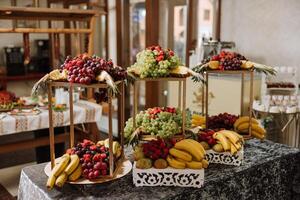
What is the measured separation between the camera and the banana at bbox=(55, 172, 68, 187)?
168 cm

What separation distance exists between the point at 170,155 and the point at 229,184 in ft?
1.27

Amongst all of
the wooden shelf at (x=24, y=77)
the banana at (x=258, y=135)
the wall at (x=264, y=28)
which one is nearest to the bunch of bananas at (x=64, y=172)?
the banana at (x=258, y=135)

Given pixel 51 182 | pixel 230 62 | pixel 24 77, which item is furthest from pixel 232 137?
pixel 24 77

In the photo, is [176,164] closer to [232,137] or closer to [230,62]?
[232,137]

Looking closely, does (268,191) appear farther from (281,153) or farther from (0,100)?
(0,100)

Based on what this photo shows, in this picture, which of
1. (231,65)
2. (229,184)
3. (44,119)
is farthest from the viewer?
(44,119)

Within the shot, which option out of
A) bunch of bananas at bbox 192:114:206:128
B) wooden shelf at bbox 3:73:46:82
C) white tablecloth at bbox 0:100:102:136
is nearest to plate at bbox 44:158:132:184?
bunch of bananas at bbox 192:114:206:128

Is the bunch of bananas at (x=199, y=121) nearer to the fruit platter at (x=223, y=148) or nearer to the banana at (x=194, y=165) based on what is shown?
the fruit platter at (x=223, y=148)

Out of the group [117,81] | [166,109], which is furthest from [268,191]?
[117,81]

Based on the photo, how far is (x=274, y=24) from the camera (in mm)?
4395

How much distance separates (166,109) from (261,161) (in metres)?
0.65

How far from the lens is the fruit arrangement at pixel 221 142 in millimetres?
2057

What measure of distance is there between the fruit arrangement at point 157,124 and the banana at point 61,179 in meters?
0.50

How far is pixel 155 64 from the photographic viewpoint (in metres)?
2.00
